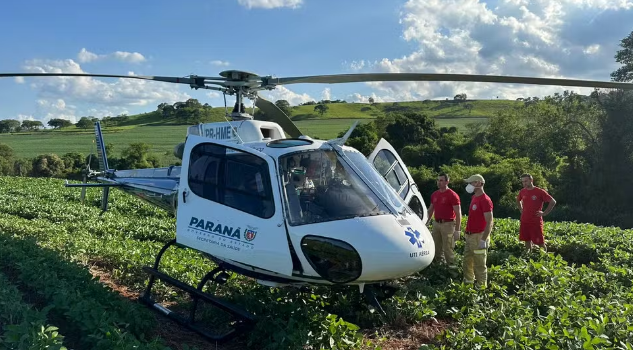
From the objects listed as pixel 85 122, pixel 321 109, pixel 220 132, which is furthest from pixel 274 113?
pixel 85 122

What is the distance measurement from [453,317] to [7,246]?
7.94 meters

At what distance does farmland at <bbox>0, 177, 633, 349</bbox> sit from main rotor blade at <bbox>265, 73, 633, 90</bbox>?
2401mm

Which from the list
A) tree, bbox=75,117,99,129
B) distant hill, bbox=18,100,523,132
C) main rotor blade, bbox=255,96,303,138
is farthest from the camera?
tree, bbox=75,117,99,129

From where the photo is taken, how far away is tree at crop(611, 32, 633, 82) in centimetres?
2891

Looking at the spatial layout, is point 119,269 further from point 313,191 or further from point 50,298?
point 313,191

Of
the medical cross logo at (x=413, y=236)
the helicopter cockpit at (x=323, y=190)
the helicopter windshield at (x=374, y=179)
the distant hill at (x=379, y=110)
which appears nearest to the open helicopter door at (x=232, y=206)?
the helicopter cockpit at (x=323, y=190)

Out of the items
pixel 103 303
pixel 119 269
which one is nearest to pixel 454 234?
pixel 103 303

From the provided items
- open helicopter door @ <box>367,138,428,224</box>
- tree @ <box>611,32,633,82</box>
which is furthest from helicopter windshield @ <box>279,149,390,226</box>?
tree @ <box>611,32,633,82</box>

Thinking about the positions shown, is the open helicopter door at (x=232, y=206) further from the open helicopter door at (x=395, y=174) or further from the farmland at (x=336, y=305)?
the open helicopter door at (x=395, y=174)

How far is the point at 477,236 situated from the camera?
7328 millimetres

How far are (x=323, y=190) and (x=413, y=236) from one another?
3.63 feet

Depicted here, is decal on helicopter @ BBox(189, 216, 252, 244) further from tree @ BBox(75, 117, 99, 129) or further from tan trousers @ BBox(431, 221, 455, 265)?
tree @ BBox(75, 117, 99, 129)

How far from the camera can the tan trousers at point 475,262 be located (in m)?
7.10

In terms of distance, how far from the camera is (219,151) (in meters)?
6.04
